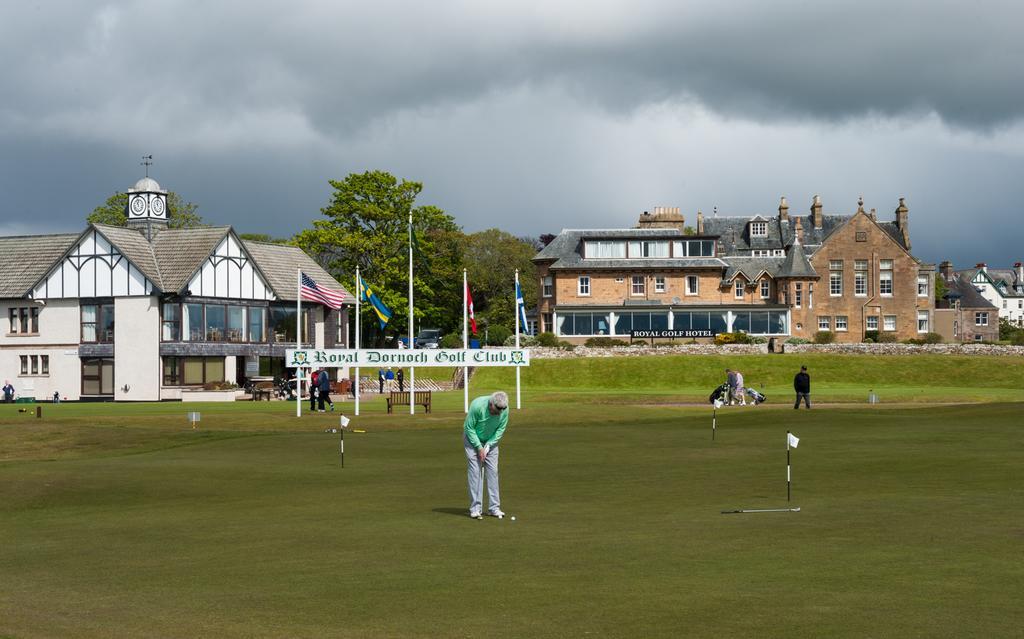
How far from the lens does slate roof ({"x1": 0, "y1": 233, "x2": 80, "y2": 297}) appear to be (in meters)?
81.9

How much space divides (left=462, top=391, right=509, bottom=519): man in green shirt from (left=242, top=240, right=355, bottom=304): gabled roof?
67451mm

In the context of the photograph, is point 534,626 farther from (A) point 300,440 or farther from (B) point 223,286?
(B) point 223,286

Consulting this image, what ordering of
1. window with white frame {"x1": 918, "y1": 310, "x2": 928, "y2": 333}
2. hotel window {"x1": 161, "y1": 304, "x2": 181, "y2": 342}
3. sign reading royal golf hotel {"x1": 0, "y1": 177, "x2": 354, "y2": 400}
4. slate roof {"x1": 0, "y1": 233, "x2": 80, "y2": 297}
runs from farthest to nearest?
1. window with white frame {"x1": 918, "y1": 310, "x2": 928, "y2": 333}
2. slate roof {"x1": 0, "y1": 233, "x2": 80, "y2": 297}
3. hotel window {"x1": 161, "y1": 304, "x2": 181, "y2": 342}
4. sign reading royal golf hotel {"x1": 0, "y1": 177, "x2": 354, "y2": 400}

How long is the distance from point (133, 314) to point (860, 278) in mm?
66677

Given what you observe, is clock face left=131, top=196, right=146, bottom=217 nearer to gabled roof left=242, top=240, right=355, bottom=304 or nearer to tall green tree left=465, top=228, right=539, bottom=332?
gabled roof left=242, top=240, right=355, bottom=304

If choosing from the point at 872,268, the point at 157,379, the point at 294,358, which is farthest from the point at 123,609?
the point at 872,268

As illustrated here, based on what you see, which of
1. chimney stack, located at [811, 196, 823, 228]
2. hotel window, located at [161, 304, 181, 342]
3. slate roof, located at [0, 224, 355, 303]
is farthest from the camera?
chimney stack, located at [811, 196, 823, 228]

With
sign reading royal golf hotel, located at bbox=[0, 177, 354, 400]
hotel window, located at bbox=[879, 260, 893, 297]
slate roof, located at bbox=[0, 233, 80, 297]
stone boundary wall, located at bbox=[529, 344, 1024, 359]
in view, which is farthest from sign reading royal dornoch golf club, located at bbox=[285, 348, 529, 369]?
hotel window, located at bbox=[879, 260, 893, 297]

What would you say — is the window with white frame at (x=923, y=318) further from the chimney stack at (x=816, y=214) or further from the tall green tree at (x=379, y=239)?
the tall green tree at (x=379, y=239)

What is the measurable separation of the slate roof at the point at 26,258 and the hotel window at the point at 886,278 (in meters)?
71.1

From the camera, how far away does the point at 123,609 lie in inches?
489

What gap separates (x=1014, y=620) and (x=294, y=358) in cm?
4189

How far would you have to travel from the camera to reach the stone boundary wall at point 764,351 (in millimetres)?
95188

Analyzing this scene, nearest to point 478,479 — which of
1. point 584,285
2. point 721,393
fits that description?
point 721,393
